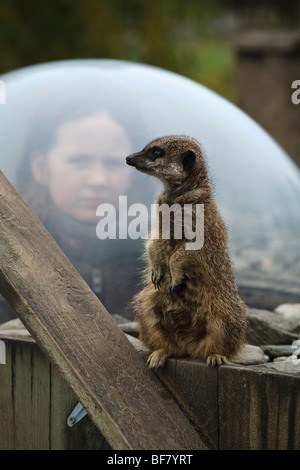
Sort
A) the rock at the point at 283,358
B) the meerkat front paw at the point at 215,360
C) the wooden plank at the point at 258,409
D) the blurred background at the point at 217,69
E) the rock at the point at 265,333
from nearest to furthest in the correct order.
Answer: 1. the wooden plank at the point at 258,409
2. the meerkat front paw at the point at 215,360
3. the rock at the point at 283,358
4. the rock at the point at 265,333
5. the blurred background at the point at 217,69

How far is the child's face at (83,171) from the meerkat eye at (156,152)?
113 cm

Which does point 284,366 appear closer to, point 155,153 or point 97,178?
point 155,153

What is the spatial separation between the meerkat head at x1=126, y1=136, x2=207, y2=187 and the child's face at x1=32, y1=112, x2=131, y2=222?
3.71 feet

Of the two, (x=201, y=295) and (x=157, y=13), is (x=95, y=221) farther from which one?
(x=157, y=13)

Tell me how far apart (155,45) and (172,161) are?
23.2 ft

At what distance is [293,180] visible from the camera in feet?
14.6

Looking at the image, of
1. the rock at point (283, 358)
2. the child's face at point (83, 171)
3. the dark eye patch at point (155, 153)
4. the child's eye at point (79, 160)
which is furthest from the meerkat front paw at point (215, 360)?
the child's eye at point (79, 160)

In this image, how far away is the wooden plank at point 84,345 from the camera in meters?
2.52

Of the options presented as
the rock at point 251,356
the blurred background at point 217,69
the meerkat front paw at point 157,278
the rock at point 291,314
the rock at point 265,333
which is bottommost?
the rock at point 251,356

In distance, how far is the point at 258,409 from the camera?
2.55 m

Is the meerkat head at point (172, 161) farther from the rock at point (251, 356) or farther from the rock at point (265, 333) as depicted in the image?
the rock at point (265, 333)

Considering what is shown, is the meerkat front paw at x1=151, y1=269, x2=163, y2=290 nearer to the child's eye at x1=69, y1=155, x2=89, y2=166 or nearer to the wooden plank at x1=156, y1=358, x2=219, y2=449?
the wooden plank at x1=156, y1=358, x2=219, y2=449

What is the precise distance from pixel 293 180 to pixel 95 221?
1.22m
